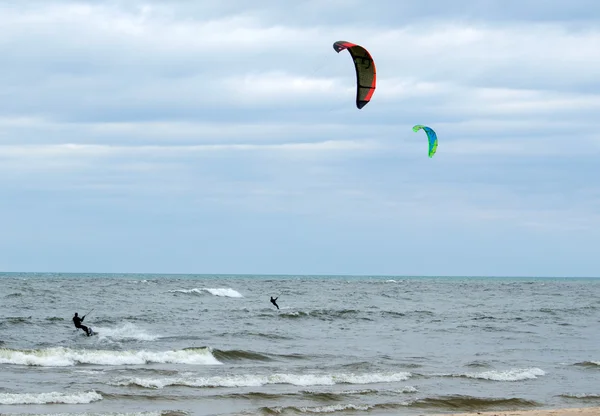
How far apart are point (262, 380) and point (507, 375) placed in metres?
5.73

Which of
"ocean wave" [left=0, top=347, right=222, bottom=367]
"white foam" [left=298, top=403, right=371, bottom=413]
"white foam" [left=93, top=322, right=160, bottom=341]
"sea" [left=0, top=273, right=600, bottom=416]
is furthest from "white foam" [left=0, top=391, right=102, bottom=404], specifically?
"white foam" [left=93, top=322, right=160, bottom=341]

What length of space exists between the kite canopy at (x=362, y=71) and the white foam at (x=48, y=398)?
7.91m

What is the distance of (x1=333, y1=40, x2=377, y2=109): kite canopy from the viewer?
675 inches

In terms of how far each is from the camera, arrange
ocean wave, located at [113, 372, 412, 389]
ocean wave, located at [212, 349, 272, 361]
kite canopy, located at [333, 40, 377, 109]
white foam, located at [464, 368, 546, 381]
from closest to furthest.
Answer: ocean wave, located at [113, 372, 412, 389], kite canopy, located at [333, 40, 377, 109], white foam, located at [464, 368, 546, 381], ocean wave, located at [212, 349, 272, 361]

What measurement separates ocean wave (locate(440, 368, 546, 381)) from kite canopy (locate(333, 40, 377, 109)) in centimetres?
655

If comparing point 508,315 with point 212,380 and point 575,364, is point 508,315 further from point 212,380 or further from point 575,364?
point 212,380

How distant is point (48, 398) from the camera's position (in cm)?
1454

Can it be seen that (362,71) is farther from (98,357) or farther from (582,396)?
(98,357)

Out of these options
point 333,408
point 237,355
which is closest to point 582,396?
point 333,408

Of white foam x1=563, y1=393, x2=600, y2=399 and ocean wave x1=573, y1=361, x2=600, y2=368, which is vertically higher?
ocean wave x1=573, y1=361, x2=600, y2=368

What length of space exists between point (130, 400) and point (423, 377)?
6.75 metres

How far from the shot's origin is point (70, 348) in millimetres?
21188

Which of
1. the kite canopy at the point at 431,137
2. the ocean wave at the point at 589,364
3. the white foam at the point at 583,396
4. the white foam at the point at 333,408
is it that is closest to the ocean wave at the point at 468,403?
the white foam at the point at 333,408

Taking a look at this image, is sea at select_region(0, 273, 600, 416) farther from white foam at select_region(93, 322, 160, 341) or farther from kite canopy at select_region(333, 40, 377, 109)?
kite canopy at select_region(333, 40, 377, 109)
